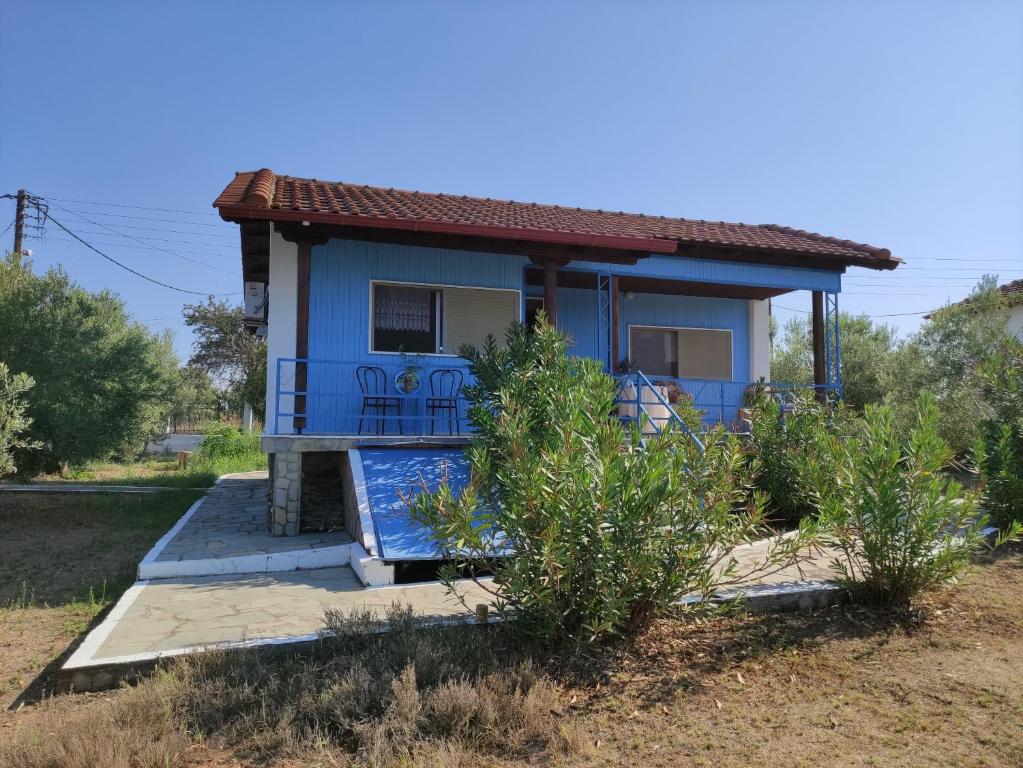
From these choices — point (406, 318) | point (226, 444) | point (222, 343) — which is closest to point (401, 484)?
point (406, 318)

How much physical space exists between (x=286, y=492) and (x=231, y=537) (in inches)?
32.1

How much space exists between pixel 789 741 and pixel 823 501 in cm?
170

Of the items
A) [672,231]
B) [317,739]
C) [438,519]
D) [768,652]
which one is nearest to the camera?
[317,739]

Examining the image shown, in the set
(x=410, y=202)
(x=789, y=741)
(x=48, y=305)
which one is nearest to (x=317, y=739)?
(x=789, y=741)

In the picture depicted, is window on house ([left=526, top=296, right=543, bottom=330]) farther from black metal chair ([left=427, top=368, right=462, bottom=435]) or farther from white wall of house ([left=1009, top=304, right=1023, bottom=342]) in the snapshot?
white wall of house ([left=1009, top=304, right=1023, bottom=342])

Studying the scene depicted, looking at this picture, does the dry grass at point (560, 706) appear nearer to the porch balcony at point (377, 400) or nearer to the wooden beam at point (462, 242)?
the porch balcony at point (377, 400)

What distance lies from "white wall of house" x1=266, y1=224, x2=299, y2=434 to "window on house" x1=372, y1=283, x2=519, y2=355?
1157 millimetres

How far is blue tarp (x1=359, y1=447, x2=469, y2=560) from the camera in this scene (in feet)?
19.8

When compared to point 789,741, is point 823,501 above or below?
above

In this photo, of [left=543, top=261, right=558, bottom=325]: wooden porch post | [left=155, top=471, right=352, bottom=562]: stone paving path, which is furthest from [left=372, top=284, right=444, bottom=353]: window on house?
[left=155, top=471, right=352, bottom=562]: stone paving path

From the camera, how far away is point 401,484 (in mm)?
7156

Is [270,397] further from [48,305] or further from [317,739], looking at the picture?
[48,305]

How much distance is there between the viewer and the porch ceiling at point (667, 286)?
1064 cm

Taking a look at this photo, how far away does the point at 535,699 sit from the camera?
3.30 meters
